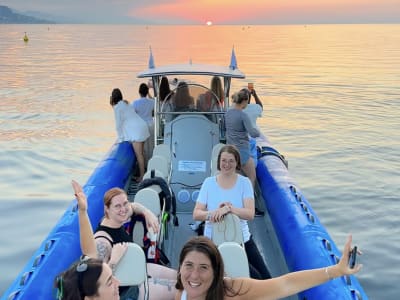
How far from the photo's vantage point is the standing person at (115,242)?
3152 millimetres

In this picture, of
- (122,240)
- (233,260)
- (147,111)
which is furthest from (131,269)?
(147,111)

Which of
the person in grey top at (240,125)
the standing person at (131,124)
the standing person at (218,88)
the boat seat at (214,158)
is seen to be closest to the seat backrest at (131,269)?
the boat seat at (214,158)

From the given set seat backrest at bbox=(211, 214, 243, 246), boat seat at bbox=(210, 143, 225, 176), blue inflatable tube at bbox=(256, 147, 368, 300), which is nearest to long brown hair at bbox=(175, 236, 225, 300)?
blue inflatable tube at bbox=(256, 147, 368, 300)

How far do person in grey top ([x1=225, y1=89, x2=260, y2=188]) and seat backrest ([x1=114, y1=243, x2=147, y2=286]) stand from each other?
297cm

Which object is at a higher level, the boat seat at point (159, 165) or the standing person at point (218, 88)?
the standing person at point (218, 88)

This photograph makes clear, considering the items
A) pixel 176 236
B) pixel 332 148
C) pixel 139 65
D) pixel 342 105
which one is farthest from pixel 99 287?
pixel 139 65

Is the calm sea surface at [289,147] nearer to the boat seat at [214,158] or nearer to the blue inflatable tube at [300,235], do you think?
the blue inflatable tube at [300,235]

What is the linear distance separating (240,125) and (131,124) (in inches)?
80.2

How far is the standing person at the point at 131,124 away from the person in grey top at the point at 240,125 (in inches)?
66.9

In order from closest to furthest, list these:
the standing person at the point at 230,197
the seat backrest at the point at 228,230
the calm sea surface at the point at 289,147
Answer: the seat backrest at the point at 228,230, the standing person at the point at 230,197, the calm sea surface at the point at 289,147

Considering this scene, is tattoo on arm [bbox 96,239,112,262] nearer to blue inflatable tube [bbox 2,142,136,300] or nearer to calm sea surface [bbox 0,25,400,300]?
blue inflatable tube [bbox 2,142,136,300]

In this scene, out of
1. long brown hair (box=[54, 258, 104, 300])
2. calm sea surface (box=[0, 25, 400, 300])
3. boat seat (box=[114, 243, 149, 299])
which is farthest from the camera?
calm sea surface (box=[0, 25, 400, 300])

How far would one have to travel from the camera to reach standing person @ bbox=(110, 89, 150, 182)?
707 cm

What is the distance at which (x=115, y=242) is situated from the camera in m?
3.44
